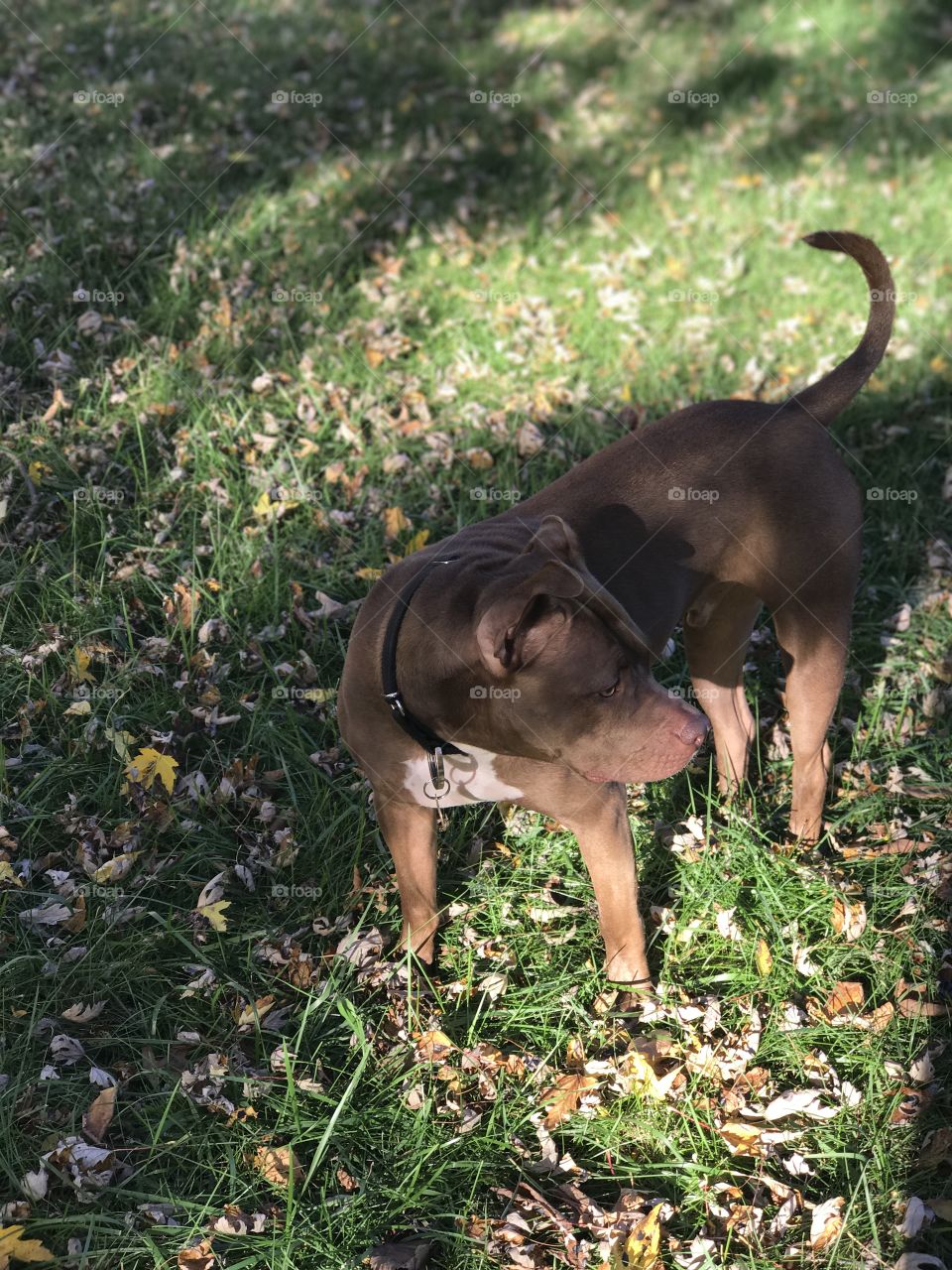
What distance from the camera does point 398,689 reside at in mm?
3158

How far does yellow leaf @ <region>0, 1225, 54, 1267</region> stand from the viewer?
2764mm

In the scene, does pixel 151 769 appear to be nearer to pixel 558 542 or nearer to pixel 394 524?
pixel 394 524

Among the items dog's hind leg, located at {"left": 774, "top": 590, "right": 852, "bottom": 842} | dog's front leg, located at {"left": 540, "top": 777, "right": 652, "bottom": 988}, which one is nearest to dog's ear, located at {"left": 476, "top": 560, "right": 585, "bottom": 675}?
dog's front leg, located at {"left": 540, "top": 777, "right": 652, "bottom": 988}

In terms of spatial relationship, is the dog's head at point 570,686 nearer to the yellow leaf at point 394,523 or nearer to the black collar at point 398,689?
the black collar at point 398,689

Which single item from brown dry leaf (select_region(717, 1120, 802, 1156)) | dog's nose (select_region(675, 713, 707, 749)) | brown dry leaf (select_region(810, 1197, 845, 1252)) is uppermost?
dog's nose (select_region(675, 713, 707, 749))

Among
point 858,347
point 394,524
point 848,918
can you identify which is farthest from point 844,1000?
point 394,524

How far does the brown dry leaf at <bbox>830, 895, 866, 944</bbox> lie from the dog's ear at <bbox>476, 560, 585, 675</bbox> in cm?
161

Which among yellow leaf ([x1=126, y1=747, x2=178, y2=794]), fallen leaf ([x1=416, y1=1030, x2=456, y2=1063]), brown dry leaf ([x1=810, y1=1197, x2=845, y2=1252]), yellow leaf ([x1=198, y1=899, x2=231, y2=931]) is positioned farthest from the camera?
yellow leaf ([x1=126, y1=747, x2=178, y2=794])

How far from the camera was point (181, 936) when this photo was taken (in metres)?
3.58

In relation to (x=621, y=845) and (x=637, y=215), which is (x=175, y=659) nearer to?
(x=621, y=845)

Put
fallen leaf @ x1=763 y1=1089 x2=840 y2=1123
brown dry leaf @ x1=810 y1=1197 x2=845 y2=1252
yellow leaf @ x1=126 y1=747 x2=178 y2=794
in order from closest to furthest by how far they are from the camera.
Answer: brown dry leaf @ x1=810 y1=1197 x2=845 y2=1252, fallen leaf @ x1=763 y1=1089 x2=840 y2=1123, yellow leaf @ x1=126 y1=747 x2=178 y2=794

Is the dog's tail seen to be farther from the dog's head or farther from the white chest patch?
the white chest patch

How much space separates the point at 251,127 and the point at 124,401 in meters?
3.64

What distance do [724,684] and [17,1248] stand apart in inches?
113
